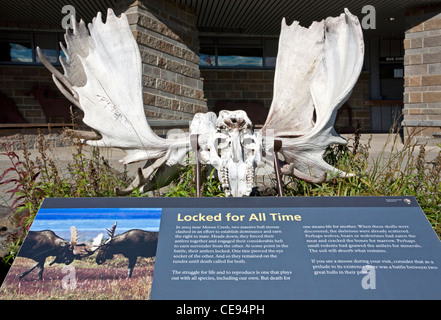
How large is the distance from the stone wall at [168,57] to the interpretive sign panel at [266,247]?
6.15 m

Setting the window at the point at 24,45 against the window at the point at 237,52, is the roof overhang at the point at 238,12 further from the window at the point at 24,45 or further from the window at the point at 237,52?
the window at the point at 237,52

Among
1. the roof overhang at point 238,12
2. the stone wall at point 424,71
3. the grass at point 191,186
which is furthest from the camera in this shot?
the roof overhang at point 238,12

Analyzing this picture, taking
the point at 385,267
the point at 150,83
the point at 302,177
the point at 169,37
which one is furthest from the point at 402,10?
the point at 385,267

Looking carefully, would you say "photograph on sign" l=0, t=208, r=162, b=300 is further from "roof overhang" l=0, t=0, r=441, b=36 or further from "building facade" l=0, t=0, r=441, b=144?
"roof overhang" l=0, t=0, r=441, b=36

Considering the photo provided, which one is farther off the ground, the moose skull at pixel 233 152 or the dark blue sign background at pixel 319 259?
the moose skull at pixel 233 152

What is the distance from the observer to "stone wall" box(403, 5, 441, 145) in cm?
941

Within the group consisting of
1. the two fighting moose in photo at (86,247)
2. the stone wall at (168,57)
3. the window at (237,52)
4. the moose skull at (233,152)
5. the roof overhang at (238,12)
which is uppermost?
the roof overhang at (238,12)

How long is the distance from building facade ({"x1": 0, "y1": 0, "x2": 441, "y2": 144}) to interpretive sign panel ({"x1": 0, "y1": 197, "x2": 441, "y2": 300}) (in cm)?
404

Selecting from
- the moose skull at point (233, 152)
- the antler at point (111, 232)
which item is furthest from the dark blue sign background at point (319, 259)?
the moose skull at point (233, 152)

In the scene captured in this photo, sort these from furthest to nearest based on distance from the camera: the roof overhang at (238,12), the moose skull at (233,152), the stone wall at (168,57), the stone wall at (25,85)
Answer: the stone wall at (25,85) < the roof overhang at (238,12) < the stone wall at (168,57) < the moose skull at (233,152)

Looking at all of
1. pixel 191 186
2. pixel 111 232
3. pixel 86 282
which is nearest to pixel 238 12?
pixel 191 186

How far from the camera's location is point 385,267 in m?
1.71

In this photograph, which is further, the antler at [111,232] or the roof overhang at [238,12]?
the roof overhang at [238,12]

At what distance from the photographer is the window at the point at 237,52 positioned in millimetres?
13914
